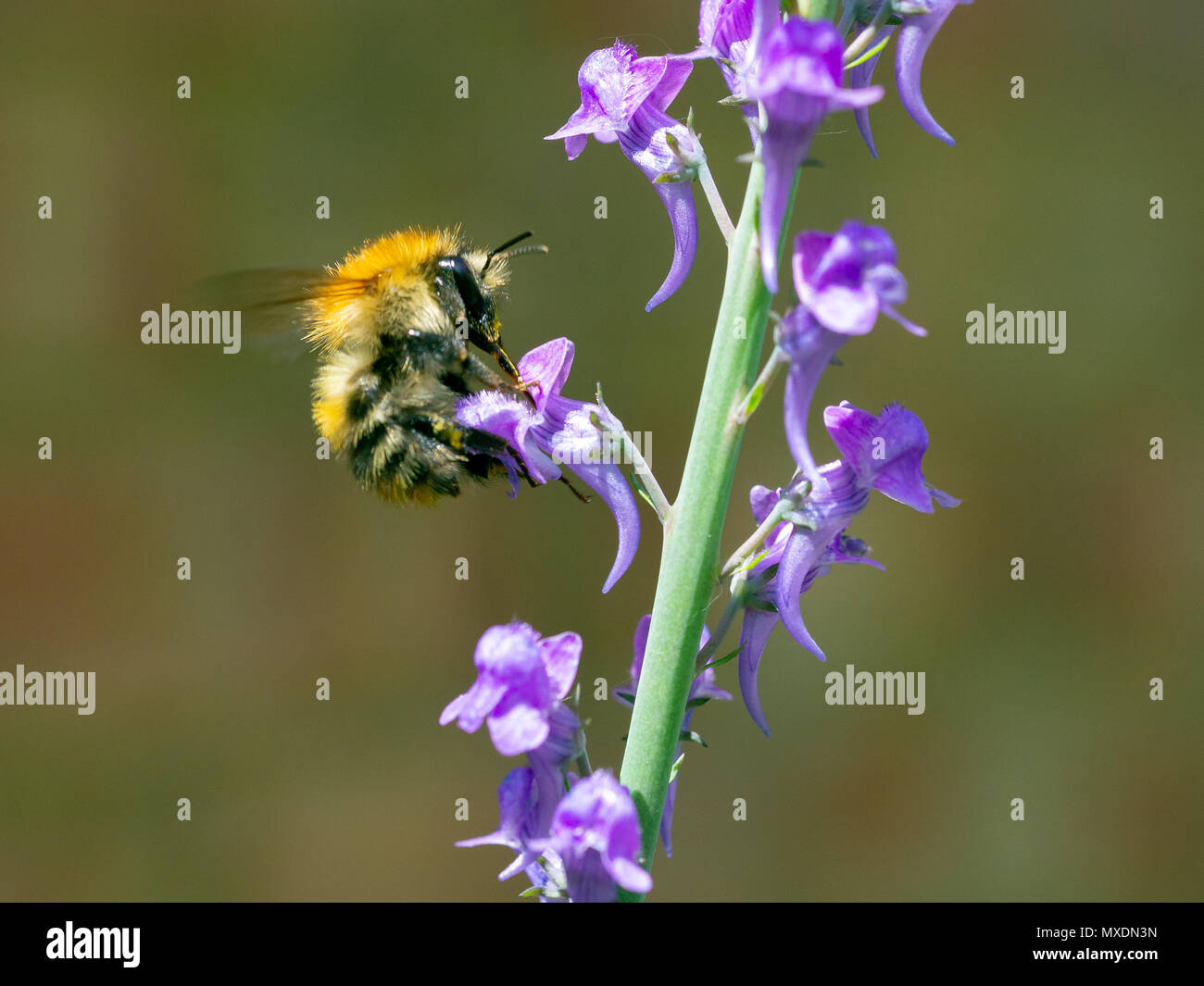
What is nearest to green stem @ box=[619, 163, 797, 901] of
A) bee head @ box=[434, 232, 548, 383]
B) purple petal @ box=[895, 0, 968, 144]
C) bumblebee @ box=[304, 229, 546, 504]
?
purple petal @ box=[895, 0, 968, 144]

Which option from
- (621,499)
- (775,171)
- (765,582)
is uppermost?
(775,171)

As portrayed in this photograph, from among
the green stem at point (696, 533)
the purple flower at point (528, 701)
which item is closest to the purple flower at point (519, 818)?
the purple flower at point (528, 701)

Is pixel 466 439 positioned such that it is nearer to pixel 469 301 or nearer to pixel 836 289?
pixel 469 301

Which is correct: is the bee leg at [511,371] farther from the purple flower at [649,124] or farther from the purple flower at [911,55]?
the purple flower at [911,55]

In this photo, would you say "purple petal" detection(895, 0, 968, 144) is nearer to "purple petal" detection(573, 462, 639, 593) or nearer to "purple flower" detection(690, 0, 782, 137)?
"purple flower" detection(690, 0, 782, 137)

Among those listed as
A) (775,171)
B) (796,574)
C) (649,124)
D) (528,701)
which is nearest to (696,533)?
(796,574)

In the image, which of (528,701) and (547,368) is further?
(547,368)
